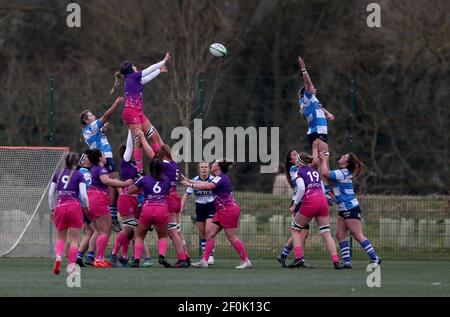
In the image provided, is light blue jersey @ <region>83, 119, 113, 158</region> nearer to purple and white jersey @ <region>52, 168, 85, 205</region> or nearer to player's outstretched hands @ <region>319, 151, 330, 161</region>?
purple and white jersey @ <region>52, 168, 85, 205</region>

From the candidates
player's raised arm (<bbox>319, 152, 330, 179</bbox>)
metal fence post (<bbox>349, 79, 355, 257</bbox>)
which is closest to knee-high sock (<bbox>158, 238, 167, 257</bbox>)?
player's raised arm (<bbox>319, 152, 330, 179</bbox>)

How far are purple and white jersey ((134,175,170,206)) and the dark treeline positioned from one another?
5689 millimetres

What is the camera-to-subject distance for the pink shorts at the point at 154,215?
20.8 m

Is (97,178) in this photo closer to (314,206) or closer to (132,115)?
(132,115)

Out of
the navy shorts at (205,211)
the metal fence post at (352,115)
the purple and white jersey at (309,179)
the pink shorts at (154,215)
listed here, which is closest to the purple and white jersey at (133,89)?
the pink shorts at (154,215)

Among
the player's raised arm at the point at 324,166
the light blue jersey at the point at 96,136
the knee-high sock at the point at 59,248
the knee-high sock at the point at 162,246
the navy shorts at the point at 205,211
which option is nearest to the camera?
the knee-high sock at the point at 59,248

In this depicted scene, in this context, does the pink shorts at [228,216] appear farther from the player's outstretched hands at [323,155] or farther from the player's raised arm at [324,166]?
the player's outstretched hands at [323,155]

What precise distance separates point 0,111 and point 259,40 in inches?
676

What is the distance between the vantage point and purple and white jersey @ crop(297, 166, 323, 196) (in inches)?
835

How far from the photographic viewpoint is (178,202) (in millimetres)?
21891

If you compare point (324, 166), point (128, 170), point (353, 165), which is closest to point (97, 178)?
point (128, 170)

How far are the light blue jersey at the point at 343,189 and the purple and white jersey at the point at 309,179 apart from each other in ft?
1.27
